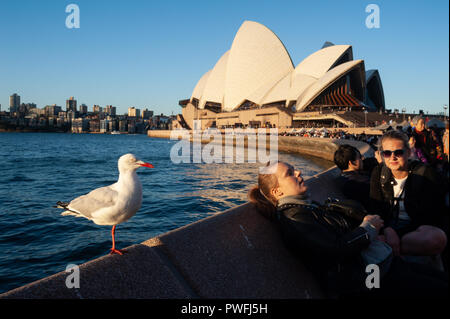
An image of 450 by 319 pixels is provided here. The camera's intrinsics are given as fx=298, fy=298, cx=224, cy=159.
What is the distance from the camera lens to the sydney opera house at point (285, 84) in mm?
38781

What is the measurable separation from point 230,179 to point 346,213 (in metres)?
9.56

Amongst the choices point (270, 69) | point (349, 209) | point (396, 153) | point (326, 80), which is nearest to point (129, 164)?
point (349, 209)

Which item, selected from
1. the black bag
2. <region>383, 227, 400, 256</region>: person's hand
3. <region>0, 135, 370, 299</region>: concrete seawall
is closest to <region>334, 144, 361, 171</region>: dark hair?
the black bag

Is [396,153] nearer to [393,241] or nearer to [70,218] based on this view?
[393,241]

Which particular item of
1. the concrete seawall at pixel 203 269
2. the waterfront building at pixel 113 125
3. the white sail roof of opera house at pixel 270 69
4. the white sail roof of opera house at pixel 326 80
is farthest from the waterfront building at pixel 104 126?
the concrete seawall at pixel 203 269

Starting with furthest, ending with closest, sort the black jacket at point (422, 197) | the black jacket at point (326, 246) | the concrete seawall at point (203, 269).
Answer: the black jacket at point (422, 197), the black jacket at point (326, 246), the concrete seawall at point (203, 269)

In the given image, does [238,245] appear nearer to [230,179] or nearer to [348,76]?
[230,179]

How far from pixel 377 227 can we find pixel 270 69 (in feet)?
151

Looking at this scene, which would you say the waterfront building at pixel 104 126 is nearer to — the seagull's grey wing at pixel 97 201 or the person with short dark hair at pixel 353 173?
the person with short dark hair at pixel 353 173

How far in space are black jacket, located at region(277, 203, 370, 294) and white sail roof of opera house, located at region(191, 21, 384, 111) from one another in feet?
131

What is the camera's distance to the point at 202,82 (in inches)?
2559

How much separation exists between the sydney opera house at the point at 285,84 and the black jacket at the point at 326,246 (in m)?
34.8

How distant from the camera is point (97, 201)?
1587 millimetres

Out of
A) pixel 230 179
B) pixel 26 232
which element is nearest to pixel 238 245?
pixel 26 232
